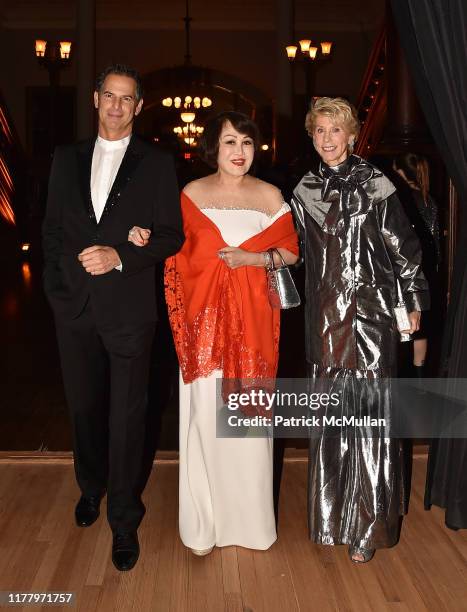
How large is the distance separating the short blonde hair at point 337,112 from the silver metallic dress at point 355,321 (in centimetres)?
12

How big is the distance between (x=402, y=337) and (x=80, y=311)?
1137 mm

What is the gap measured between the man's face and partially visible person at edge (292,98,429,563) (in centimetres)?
A: 62

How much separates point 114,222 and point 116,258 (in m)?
0.16

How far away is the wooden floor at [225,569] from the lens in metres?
2.48

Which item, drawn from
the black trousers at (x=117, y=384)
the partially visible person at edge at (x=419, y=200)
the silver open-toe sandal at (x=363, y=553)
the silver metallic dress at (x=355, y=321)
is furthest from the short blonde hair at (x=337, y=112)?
the partially visible person at edge at (x=419, y=200)

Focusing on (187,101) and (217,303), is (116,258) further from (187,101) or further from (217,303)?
(187,101)

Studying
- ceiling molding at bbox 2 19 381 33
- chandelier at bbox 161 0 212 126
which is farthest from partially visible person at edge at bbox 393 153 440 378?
ceiling molding at bbox 2 19 381 33

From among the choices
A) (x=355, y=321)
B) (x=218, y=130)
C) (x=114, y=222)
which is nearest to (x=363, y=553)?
(x=355, y=321)

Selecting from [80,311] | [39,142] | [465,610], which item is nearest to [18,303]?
[80,311]

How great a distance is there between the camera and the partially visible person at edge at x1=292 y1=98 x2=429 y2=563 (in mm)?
2676

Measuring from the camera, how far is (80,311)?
2775 mm

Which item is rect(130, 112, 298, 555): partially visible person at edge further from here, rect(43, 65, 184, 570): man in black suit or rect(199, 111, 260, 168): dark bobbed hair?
rect(43, 65, 184, 570): man in black suit

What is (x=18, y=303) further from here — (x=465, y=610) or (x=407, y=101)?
(x=465, y=610)

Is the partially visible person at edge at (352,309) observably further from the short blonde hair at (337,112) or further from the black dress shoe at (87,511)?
the black dress shoe at (87,511)
